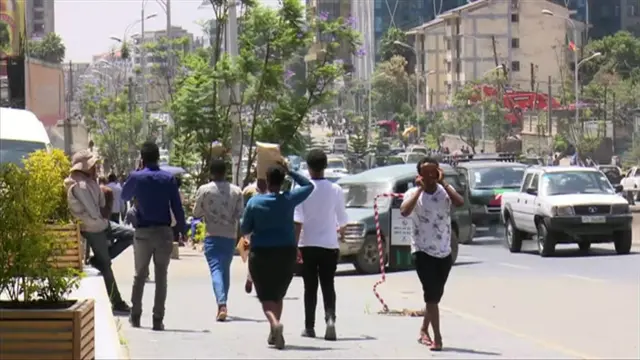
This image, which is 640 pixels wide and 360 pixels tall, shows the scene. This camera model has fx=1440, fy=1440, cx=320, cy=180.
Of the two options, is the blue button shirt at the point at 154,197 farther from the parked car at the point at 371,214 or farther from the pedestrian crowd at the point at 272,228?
the parked car at the point at 371,214

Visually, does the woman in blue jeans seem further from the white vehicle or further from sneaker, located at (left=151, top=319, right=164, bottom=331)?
the white vehicle

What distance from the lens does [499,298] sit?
19.0 metres

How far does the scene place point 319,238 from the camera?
1355cm

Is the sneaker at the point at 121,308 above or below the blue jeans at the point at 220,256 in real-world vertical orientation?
below

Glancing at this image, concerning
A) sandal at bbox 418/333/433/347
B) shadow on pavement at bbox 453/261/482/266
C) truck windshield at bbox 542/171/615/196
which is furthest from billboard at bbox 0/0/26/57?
sandal at bbox 418/333/433/347

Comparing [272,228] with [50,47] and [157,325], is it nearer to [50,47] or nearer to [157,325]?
[157,325]

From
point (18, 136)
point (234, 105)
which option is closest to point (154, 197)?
point (18, 136)

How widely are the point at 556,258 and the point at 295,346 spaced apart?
14947 millimetres

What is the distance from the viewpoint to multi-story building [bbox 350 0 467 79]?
160750 millimetres

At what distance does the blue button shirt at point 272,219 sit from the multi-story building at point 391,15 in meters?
146

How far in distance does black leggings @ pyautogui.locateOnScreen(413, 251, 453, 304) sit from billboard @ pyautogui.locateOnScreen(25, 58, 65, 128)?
3338cm

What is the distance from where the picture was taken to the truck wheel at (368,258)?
24406 millimetres

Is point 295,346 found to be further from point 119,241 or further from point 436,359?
point 119,241

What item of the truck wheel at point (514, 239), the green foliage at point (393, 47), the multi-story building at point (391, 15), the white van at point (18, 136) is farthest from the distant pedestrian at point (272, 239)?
the multi-story building at point (391, 15)
